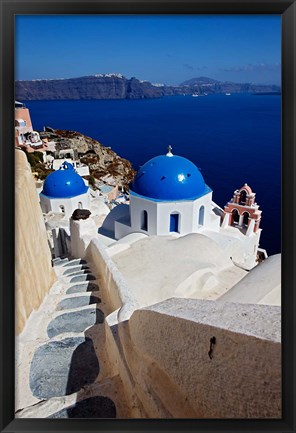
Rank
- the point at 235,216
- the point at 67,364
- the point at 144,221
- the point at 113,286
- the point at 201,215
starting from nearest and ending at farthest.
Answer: the point at 67,364 < the point at 113,286 < the point at 144,221 < the point at 201,215 < the point at 235,216

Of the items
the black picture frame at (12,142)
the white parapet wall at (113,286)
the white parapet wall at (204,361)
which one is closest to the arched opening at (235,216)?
the white parapet wall at (113,286)

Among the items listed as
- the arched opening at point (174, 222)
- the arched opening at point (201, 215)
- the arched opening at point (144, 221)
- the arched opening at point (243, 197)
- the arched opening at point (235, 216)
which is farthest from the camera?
the arched opening at point (243, 197)

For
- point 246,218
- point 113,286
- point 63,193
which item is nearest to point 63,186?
point 63,193

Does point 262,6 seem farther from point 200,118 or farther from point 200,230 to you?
point 200,118

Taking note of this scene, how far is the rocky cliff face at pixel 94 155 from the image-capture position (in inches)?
1281

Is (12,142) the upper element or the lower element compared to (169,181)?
lower

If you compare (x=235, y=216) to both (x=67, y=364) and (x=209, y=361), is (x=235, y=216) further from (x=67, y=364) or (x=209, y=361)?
(x=209, y=361)

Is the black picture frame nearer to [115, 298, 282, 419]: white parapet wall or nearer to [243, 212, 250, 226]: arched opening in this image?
[115, 298, 282, 419]: white parapet wall

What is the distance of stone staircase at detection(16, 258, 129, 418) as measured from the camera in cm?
227

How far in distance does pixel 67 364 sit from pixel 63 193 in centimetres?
1077

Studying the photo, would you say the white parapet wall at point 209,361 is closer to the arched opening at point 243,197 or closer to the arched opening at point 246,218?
the arched opening at point 246,218

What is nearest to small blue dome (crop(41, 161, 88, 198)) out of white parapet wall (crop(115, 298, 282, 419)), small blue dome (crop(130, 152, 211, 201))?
small blue dome (crop(130, 152, 211, 201))

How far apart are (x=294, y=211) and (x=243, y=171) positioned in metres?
26.1

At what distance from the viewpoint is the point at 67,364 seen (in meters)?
3.07
